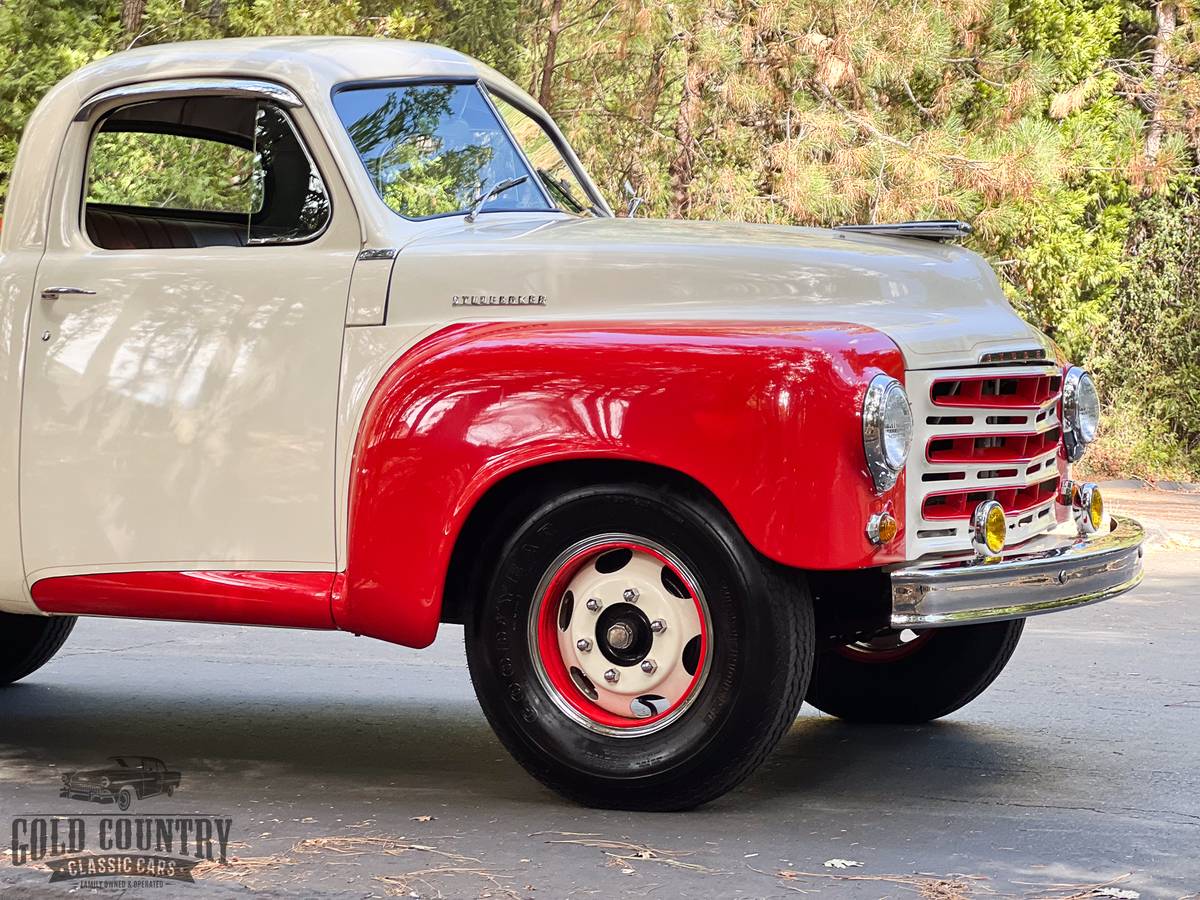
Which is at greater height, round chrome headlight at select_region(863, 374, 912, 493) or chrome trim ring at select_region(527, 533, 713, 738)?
round chrome headlight at select_region(863, 374, 912, 493)

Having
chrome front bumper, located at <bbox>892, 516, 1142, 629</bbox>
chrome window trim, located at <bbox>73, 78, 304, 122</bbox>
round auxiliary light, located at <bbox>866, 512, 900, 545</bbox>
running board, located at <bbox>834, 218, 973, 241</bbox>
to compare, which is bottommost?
chrome front bumper, located at <bbox>892, 516, 1142, 629</bbox>

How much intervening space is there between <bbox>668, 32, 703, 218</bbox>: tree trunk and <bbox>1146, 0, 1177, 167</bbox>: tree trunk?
483 cm

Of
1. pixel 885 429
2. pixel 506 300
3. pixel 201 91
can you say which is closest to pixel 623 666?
pixel 885 429

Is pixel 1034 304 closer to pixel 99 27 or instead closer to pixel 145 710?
pixel 99 27

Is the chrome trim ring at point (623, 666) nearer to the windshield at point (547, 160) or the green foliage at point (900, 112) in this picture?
the windshield at point (547, 160)

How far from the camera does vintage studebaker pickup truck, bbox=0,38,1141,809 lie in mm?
4602

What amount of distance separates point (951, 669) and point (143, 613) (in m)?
2.64

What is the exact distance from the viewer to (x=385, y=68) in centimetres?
566

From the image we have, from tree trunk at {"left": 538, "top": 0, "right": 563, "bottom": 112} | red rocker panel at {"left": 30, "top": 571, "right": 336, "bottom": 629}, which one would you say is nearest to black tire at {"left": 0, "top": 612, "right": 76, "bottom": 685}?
red rocker panel at {"left": 30, "top": 571, "right": 336, "bottom": 629}

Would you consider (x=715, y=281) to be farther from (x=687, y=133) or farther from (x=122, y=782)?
(x=687, y=133)

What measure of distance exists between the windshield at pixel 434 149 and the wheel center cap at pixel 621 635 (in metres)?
1.47

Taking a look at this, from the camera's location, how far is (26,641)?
701 cm

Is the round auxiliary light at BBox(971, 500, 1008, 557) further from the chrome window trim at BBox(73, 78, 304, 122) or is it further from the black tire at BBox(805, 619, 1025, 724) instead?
the chrome window trim at BBox(73, 78, 304, 122)

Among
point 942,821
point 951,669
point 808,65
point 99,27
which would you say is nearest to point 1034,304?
point 808,65
